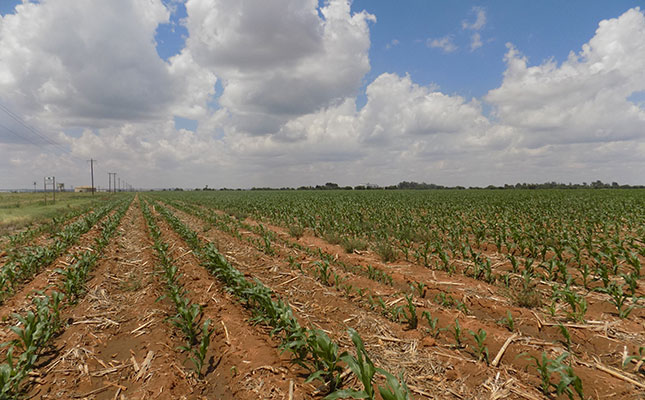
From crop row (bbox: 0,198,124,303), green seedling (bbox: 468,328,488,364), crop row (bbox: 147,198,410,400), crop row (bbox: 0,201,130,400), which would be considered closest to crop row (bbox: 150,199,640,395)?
green seedling (bbox: 468,328,488,364)

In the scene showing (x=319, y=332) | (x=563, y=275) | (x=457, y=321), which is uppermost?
(x=319, y=332)

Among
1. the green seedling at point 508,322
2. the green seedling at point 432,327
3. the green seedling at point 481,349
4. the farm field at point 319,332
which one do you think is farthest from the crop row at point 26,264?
the green seedling at point 508,322

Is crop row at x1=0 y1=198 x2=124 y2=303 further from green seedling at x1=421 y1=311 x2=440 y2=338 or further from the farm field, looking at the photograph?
green seedling at x1=421 y1=311 x2=440 y2=338

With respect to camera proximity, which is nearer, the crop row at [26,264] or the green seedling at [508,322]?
the green seedling at [508,322]

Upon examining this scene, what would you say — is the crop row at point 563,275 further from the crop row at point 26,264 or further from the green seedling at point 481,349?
the crop row at point 26,264

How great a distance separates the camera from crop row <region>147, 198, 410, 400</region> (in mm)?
2238

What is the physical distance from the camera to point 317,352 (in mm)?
2752

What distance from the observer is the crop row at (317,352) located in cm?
224

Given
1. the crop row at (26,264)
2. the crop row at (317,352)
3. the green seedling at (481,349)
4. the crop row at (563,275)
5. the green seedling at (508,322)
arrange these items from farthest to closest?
the crop row at (26,264) → the crop row at (563,275) → the green seedling at (508,322) → the green seedling at (481,349) → the crop row at (317,352)

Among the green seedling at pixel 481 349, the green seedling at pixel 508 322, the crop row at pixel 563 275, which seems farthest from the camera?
the crop row at pixel 563 275


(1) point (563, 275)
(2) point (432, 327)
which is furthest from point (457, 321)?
(1) point (563, 275)

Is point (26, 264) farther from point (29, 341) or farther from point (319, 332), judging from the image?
point (319, 332)

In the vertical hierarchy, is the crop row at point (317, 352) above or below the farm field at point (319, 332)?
above

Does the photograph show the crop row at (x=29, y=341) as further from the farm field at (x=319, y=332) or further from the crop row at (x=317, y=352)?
the crop row at (x=317, y=352)
